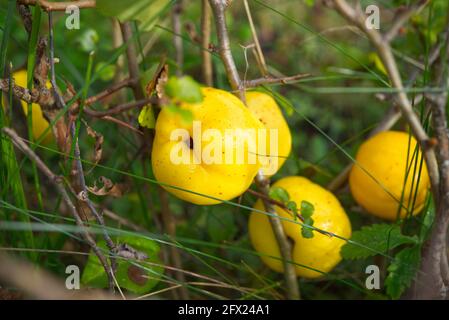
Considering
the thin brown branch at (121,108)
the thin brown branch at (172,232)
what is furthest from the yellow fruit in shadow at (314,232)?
the thin brown branch at (121,108)

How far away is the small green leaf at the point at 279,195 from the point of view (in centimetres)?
123

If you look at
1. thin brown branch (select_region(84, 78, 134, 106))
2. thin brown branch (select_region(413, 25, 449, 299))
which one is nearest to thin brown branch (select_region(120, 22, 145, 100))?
thin brown branch (select_region(84, 78, 134, 106))

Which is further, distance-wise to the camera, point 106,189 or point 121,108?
point 106,189

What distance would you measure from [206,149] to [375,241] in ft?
1.48

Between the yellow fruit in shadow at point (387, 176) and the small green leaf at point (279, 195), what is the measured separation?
26 cm

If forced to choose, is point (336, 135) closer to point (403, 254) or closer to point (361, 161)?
point (361, 161)

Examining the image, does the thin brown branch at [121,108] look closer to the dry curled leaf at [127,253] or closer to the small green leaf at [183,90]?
the small green leaf at [183,90]

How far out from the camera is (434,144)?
90 centimetres

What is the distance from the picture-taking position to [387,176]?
1.38 metres

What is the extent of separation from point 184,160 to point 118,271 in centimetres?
33

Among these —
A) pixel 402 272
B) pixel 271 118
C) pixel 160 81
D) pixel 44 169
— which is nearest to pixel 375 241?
pixel 402 272

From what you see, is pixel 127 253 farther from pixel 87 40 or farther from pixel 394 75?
pixel 87 40

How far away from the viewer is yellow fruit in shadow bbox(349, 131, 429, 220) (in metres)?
1.38
